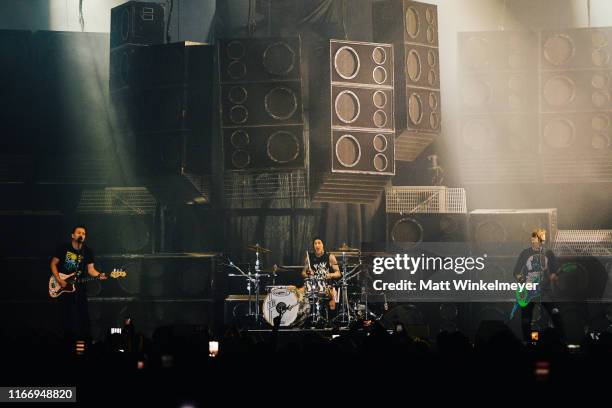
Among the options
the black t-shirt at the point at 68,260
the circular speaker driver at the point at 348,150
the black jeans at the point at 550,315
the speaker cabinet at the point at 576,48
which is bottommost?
the black jeans at the point at 550,315

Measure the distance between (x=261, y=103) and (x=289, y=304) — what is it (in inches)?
88.1

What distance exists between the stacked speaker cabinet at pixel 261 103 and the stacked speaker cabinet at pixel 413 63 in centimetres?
114

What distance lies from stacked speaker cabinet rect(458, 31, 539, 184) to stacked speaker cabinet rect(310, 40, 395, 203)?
1008mm

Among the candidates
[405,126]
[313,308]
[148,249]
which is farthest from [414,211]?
[148,249]

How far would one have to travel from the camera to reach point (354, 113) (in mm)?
10000

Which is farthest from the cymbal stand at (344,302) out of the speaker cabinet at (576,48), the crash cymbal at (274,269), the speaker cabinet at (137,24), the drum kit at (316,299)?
the speaker cabinet at (137,24)

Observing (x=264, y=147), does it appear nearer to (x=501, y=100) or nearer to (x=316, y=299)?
(x=316, y=299)

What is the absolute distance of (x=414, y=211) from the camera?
10609 millimetres

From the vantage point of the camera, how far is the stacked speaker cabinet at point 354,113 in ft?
32.5

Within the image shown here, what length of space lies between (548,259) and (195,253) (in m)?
4.01

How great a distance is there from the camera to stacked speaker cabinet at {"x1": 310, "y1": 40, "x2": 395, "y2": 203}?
32.5 ft

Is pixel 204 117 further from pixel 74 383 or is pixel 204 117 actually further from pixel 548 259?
pixel 74 383

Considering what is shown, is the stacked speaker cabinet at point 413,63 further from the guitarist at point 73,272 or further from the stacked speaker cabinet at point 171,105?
the guitarist at point 73,272
